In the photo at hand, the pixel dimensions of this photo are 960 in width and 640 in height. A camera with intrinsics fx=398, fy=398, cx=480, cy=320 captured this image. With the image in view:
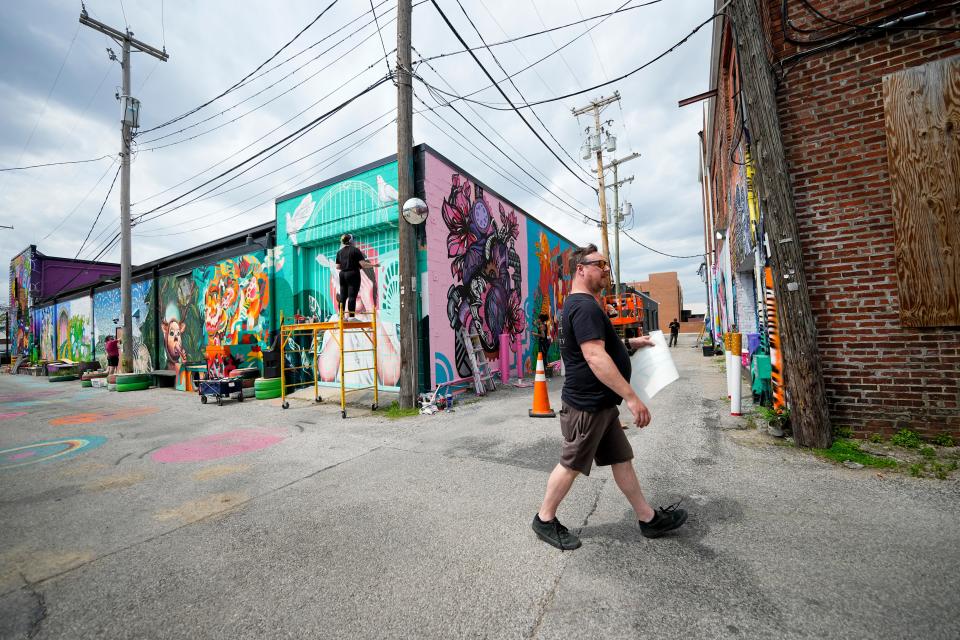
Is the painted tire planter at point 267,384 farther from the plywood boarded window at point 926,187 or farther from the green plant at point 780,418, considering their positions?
the plywood boarded window at point 926,187

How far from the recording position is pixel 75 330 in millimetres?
21781

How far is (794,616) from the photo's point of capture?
1.84 metres

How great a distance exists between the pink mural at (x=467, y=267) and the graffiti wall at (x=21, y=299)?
32.3 meters

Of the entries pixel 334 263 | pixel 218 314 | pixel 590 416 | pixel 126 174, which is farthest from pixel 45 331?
pixel 590 416

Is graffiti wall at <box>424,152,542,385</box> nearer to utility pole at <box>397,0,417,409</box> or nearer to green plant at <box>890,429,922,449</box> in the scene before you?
utility pole at <box>397,0,417,409</box>

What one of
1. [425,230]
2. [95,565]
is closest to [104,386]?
[425,230]

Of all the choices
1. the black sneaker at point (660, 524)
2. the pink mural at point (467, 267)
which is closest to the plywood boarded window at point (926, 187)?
the black sneaker at point (660, 524)

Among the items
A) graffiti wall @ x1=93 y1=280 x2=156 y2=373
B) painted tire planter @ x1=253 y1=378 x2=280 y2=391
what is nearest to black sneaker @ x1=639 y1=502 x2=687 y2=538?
painted tire planter @ x1=253 y1=378 x2=280 y2=391

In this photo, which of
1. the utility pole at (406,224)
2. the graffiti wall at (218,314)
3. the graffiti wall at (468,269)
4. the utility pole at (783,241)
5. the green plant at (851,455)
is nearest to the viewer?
the green plant at (851,455)

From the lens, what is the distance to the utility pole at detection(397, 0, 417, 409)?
23.6ft

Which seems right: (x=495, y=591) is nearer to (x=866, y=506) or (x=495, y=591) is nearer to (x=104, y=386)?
(x=866, y=506)

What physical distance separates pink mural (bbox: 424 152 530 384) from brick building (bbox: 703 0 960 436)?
5.65 meters

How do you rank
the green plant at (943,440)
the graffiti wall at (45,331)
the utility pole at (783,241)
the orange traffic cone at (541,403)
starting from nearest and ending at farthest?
the green plant at (943,440) < the utility pole at (783,241) < the orange traffic cone at (541,403) < the graffiti wall at (45,331)

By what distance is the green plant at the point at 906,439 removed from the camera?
388cm
